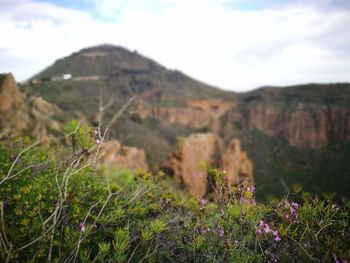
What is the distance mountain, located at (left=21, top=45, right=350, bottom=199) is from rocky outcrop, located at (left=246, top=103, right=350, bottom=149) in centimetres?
21

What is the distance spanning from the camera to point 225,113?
89000mm

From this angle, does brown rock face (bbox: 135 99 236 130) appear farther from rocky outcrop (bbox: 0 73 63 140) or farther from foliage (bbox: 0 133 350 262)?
foliage (bbox: 0 133 350 262)

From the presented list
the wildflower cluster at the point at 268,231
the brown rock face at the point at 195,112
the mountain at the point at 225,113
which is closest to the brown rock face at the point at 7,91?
the wildflower cluster at the point at 268,231

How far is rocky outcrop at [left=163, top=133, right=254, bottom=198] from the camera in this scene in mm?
25500

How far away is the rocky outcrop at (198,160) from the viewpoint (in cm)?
2550

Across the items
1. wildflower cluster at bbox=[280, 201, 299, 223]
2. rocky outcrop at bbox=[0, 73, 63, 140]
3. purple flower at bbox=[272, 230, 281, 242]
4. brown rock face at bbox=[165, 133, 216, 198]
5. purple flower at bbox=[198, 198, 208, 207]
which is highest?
rocky outcrop at bbox=[0, 73, 63, 140]

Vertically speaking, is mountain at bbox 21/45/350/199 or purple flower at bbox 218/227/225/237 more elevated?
purple flower at bbox 218/227/225/237

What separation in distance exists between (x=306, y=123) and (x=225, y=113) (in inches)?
767

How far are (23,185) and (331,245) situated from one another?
368cm

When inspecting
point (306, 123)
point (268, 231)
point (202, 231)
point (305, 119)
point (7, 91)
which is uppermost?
point (7, 91)

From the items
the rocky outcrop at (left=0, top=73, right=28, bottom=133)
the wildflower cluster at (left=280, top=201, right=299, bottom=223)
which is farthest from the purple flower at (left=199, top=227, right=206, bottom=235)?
the rocky outcrop at (left=0, top=73, right=28, bottom=133)

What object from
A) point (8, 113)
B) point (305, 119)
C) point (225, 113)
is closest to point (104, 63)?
point (225, 113)

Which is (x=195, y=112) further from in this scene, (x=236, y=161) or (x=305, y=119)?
(x=236, y=161)

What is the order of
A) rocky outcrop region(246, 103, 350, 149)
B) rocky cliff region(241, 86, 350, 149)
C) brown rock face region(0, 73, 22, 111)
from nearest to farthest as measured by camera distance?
brown rock face region(0, 73, 22, 111) → rocky outcrop region(246, 103, 350, 149) → rocky cliff region(241, 86, 350, 149)
